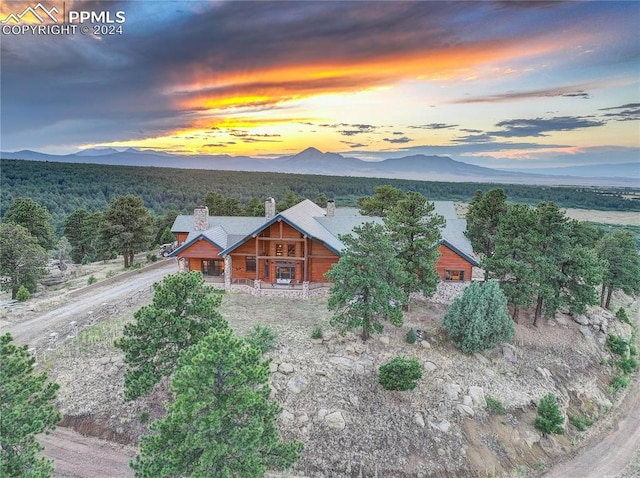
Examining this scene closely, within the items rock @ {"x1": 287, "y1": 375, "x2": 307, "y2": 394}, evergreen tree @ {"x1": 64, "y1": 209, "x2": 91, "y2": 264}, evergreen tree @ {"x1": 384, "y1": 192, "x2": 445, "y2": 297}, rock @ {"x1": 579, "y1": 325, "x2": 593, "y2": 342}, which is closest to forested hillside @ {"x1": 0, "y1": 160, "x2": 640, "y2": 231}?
evergreen tree @ {"x1": 64, "y1": 209, "x2": 91, "y2": 264}

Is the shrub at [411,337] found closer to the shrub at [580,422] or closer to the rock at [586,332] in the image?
the shrub at [580,422]

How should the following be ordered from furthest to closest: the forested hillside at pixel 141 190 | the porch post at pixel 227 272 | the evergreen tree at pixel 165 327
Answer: the forested hillside at pixel 141 190, the porch post at pixel 227 272, the evergreen tree at pixel 165 327

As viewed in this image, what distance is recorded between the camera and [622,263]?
111 feet

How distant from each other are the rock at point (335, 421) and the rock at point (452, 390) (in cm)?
589

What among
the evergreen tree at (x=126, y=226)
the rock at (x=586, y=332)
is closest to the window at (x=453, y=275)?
the rock at (x=586, y=332)

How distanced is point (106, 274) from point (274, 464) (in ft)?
111

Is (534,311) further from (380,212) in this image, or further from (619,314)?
(380,212)

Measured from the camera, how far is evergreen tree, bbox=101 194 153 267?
3972 cm

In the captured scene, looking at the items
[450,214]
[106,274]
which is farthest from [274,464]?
[106,274]

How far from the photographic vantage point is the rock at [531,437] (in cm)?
1870

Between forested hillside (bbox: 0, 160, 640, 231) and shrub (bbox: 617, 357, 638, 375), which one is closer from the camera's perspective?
shrub (bbox: 617, 357, 638, 375)

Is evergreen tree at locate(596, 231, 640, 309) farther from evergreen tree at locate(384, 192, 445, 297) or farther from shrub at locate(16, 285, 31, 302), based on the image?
shrub at locate(16, 285, 31, 302)

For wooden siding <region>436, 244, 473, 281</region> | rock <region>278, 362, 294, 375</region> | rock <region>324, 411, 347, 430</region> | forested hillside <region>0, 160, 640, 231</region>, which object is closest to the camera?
rock <region>324, 411, 347, 430</region>

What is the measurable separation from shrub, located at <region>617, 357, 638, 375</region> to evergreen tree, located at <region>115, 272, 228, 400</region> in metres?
27.7
